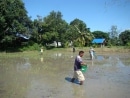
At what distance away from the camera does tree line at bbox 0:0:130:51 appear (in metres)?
50.7

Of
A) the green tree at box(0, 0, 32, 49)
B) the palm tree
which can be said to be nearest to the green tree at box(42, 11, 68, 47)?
the palm tree

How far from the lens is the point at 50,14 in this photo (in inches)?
2608

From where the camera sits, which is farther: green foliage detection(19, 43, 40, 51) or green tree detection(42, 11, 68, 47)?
green tree detection(42, 11, 68, 47)

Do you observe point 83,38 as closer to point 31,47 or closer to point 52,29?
point 52,29

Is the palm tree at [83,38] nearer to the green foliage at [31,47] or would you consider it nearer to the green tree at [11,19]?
the green foliage at [31,47]

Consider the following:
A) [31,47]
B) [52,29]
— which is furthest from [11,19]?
[52,29]

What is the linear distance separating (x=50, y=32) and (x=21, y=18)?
8043mm

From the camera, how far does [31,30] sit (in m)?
58.4

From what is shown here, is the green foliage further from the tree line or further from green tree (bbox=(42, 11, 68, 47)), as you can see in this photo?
green tree (bbox=(42, 11, 68, 47))

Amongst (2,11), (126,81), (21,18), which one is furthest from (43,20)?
(126,81)

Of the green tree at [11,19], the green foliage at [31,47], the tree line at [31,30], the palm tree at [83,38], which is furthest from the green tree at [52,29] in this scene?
the green tree at [11,19]

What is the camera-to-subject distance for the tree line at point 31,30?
1994 inches

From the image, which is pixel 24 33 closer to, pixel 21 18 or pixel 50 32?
pixel 21 18

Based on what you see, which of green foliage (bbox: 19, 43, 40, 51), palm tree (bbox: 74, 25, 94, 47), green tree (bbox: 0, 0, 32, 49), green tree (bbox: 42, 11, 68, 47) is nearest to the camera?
green tree (bbox: 0, 0, 32, 49)
